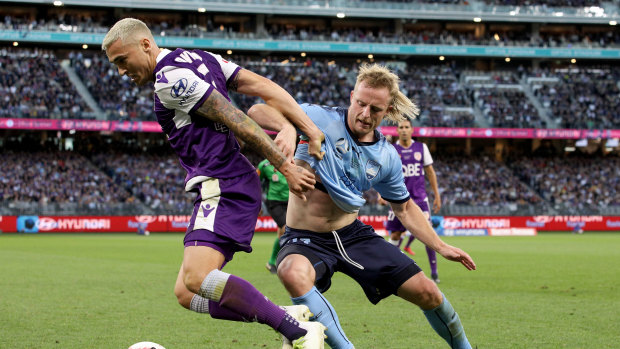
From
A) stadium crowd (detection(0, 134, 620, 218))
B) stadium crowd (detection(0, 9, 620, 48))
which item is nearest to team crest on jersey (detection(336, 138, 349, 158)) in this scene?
stadium crowd (detection(0, 134, 620, 218))

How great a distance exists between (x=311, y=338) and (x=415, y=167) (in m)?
8.76

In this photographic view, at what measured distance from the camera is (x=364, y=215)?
34.0 meters

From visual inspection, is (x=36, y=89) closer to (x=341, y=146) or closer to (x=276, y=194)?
(x=276, y=194)

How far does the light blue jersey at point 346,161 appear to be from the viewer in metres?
5.17

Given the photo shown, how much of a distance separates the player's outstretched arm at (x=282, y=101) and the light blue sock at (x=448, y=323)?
5.25ft

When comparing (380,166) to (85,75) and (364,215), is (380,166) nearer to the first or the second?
(364,215)

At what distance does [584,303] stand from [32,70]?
40.5m

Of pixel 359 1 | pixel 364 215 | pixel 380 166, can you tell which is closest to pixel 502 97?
pixel 359 1

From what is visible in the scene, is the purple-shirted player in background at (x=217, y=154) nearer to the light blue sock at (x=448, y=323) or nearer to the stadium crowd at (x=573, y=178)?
the light blue sock at (x=448, y=323)

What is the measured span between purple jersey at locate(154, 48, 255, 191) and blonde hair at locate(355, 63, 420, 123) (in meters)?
1.04

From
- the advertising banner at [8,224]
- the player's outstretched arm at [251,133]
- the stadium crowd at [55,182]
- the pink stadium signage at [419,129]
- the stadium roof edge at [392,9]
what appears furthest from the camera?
the stadium roof edge at [392,9]

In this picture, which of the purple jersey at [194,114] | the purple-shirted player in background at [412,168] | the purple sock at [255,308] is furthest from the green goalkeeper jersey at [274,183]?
the purple sock at [255,308]

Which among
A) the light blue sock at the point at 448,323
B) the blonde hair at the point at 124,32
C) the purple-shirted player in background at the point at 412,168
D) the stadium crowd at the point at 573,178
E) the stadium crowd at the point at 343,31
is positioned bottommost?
the stadium crowd at the point at 573,178

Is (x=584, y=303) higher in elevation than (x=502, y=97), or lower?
higher
